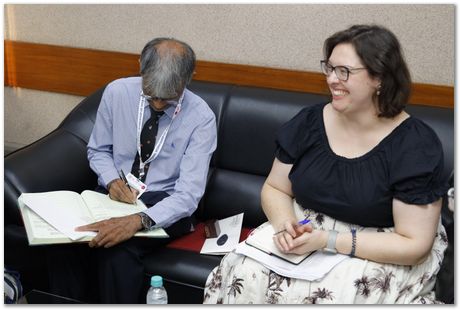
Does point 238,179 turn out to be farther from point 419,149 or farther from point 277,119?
point 419,149

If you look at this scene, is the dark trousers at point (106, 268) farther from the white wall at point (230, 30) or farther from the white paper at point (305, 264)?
the white wall at point (230, 30)

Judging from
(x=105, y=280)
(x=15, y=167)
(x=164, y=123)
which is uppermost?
(x=164, y=123)

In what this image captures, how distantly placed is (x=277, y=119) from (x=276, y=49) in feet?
2.10

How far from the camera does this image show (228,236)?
271 centimetres

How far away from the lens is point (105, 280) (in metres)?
2.53

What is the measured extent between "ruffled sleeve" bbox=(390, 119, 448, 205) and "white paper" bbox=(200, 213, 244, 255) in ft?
2.57

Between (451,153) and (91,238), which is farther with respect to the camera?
(451,153)

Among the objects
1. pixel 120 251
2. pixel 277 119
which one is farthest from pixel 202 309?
pixel 277 119

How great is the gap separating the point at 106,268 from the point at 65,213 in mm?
270

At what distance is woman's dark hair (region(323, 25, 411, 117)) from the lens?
2.12m

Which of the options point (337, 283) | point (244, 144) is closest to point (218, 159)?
point (244, 144)

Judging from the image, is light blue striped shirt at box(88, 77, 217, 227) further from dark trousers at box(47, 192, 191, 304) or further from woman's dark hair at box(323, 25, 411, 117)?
woman's dark hair at box(323, 25, 411, 117)

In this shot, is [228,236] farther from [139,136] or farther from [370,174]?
[370,174]

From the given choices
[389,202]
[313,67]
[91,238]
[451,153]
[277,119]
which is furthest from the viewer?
[313,67]
